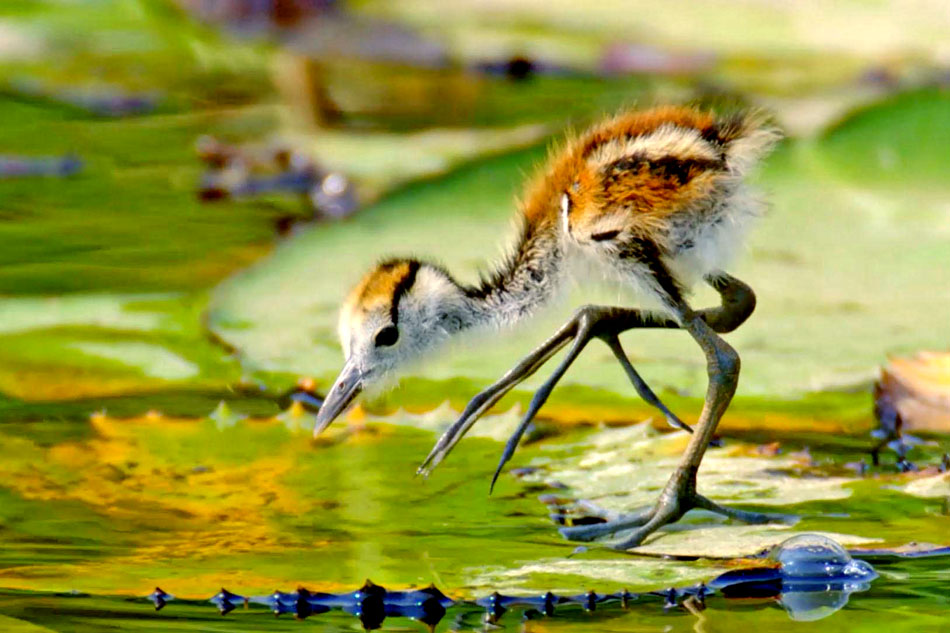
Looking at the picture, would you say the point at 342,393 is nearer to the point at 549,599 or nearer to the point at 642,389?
the point at 642,389

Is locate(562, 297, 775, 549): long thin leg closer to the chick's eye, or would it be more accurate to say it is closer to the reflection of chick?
the reflection of chick

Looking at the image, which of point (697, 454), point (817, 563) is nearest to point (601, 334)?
point (697, 454)

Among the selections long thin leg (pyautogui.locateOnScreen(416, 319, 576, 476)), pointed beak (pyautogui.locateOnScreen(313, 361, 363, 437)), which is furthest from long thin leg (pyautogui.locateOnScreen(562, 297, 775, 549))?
pointed beak (pyautogui.locateOnScreen(313, 361, 363, 437))

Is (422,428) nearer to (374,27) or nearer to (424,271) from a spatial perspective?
(424,271)

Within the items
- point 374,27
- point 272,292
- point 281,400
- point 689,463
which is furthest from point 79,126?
point 689,463

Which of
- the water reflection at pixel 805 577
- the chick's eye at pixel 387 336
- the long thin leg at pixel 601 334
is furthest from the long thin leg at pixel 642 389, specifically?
the water reflection at pixel 805 577

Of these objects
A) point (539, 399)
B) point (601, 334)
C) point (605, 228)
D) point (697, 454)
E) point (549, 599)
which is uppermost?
point (605, 228)

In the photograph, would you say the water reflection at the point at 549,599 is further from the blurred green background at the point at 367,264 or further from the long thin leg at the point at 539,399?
the long thin leg at the point at 539,399
